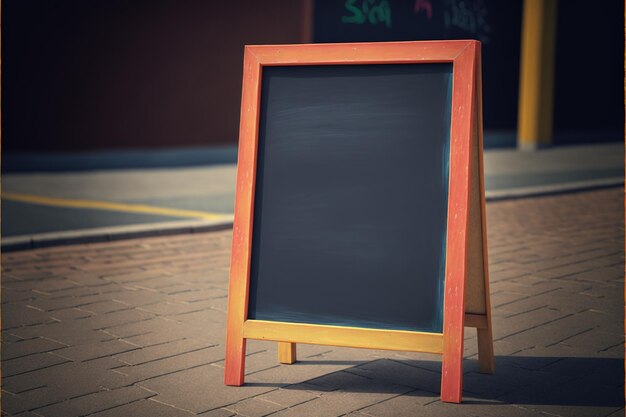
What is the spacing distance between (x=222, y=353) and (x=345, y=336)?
94 centimetres

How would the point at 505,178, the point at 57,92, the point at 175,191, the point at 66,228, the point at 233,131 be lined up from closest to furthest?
1. the point at 66,228
2. the point at 175,191
3. the point at 505,178
4. the point at 57,92
5. the point at 233,131

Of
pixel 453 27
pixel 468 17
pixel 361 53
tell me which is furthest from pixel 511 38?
pixel 361 53

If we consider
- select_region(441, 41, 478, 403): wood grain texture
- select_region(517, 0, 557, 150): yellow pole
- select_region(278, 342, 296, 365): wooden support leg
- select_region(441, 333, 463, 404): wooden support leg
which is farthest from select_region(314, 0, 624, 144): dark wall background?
select_region(441, 333, 463, 404): wooden support leg

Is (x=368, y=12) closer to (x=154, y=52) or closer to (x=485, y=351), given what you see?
(x=154, y=52)

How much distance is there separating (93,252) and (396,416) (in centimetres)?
441

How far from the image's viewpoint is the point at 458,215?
392 centimetres

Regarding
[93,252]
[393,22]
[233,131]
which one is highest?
[393,22]

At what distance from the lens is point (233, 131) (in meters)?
16.7

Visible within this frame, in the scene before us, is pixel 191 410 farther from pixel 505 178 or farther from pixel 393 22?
pixel 393 22

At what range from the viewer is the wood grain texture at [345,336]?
12.9ft

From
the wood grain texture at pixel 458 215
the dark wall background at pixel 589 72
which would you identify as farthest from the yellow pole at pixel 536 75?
the wood grain texture at pixel 458 215

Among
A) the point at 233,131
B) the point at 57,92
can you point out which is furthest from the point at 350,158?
the point at 233,131

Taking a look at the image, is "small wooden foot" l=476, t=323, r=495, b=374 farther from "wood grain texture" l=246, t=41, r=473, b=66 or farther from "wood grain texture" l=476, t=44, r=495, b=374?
"wood grain texture" l=246, t=41, r=473, b=66

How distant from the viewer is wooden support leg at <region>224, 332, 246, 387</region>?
4148 millimetres
